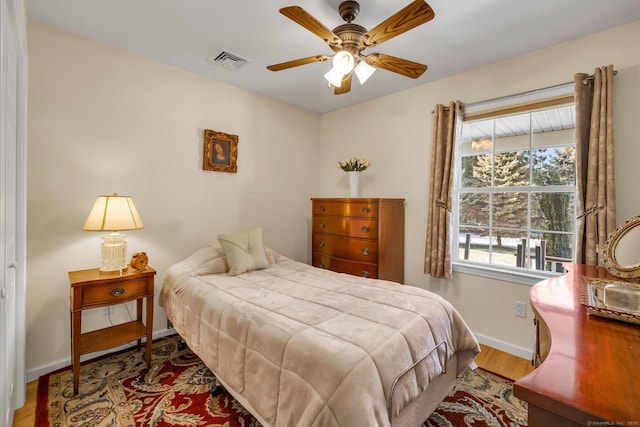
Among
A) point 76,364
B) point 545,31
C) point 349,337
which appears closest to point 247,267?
point 76,364

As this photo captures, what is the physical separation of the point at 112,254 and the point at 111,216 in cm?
31

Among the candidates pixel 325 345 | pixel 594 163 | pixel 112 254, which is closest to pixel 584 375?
pixel 325 345

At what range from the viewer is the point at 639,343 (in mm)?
827

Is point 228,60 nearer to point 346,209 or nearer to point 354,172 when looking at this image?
point 354,172

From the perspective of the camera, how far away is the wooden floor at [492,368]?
1.74m

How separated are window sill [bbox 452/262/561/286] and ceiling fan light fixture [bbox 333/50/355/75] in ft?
7.12

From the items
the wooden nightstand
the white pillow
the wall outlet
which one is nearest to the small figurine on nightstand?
the wooden nightstand

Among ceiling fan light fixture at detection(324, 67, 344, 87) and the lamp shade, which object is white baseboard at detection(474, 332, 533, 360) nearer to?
ceiling fan light fixture at detection(324, 67, 344, 87)

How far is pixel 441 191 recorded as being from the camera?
2844 mm

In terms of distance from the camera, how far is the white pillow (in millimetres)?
2537

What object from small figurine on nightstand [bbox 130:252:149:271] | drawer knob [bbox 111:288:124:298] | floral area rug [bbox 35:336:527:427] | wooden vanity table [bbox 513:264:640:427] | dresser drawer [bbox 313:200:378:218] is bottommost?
floral area rug [bbox 35:336:527:427]

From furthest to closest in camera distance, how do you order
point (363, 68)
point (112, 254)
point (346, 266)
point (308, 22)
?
point (346, 266)
point (112, 254)
point (363, 68)
point (308, 22)

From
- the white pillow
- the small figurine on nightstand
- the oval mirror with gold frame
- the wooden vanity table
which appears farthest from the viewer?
the white pillow

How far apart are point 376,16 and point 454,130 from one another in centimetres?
134
